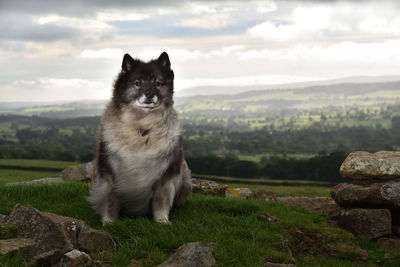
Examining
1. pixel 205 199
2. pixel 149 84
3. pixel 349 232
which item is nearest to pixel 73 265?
pixel 149 84

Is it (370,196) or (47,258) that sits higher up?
(47,258)

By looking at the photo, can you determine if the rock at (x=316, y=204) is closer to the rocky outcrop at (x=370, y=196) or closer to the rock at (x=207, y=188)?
the rocky outcrop at (x=370, y=196)

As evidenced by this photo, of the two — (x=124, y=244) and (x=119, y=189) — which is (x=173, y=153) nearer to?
(x=119, y=189)

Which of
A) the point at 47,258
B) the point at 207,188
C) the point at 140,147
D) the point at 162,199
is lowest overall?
the point at 207,188

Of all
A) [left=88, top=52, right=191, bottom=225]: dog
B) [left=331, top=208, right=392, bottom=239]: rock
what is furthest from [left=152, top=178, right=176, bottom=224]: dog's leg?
[left=331, top=208, right=392, bottom=239]: rock

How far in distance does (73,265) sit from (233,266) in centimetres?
363

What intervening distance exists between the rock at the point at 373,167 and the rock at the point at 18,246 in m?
11.5

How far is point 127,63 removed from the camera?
1006cm

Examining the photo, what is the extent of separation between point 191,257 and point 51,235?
116 inches

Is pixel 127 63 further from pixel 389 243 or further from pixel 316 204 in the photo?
pixel 316 204

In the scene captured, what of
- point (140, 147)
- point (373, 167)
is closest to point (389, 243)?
point (373, 167)

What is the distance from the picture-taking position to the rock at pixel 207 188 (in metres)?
17.8

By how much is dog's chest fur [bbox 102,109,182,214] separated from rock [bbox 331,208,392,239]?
7383 millimetres

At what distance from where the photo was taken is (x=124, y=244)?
9.02 meters
